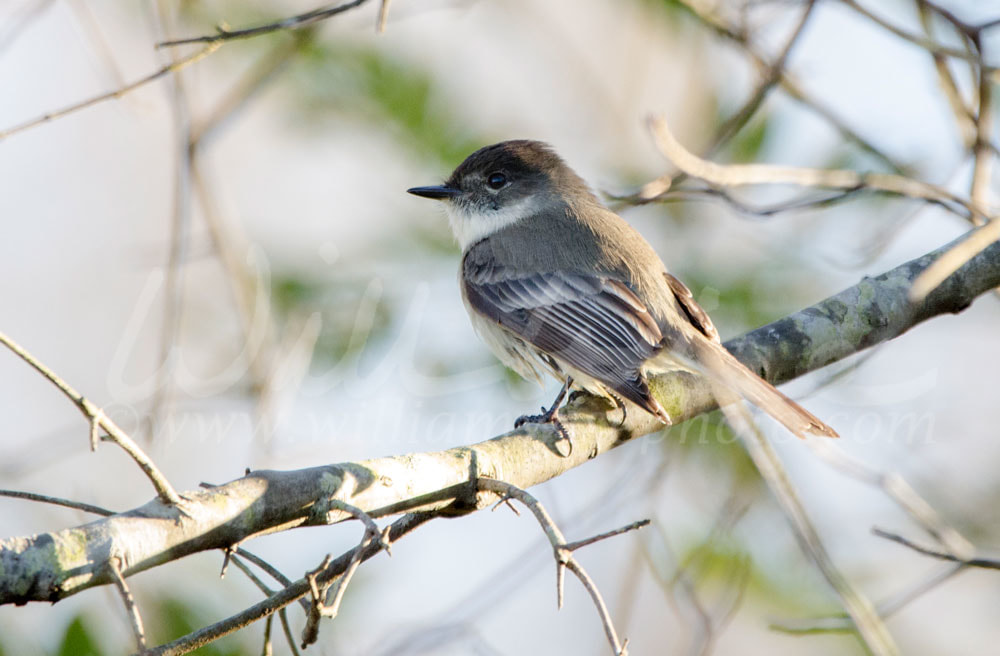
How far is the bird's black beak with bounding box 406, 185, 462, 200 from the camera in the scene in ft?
16.3

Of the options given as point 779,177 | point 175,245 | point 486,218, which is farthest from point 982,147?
point 175,245

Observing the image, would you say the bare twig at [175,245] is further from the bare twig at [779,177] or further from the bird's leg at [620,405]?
the bare twig at [779,177]

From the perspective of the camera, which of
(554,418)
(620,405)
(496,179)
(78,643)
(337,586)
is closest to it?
(337,586)

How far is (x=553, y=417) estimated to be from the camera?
11.5 feet

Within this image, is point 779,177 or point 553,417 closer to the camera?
point 779,177

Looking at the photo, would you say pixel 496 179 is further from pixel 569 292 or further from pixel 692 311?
pixel 692 311

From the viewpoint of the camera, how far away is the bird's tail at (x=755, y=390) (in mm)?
3365

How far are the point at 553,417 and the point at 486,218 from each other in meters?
1.87

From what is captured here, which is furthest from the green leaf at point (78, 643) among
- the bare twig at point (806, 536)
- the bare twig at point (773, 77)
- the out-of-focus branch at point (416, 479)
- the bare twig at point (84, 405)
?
the bare twig at point (773, 77)

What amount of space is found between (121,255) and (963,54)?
5839 mm

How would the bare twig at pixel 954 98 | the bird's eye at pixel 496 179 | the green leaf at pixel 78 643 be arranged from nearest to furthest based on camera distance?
the green leaf at pixel 78 643
the bare twig at pixel 954 98
the bird's eye at pixel 496 179

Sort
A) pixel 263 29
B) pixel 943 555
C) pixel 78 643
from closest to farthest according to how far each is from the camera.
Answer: pixel 943 555 < pixel 263 29 < pixel 78 643

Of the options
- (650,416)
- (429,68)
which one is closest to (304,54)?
(429,68)

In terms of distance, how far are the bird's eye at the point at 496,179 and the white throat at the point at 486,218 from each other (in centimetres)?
13
